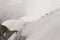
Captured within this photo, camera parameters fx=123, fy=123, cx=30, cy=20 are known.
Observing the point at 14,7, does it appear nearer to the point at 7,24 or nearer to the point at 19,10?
the point at 19,10

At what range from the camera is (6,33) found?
0.95 meters

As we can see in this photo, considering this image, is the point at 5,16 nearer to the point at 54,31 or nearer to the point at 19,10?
the point at 19,10

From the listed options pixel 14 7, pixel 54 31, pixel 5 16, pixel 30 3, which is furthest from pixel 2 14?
pixel 54 31

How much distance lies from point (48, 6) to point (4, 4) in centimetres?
48

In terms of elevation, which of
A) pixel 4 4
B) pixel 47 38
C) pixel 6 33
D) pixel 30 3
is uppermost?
pixel 4 4

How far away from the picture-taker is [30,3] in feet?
4.43

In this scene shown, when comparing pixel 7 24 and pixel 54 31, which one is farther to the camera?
pixel 7 24

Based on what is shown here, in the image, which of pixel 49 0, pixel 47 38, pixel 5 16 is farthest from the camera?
pixel 5 16

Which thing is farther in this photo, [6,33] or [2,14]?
[2,14]

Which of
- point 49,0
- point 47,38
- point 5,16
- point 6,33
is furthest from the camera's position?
point 5,16

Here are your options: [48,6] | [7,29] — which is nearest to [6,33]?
[7,29]

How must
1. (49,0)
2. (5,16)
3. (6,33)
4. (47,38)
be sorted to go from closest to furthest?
(47,38)
(6,33)
(49,0)
(5,16)

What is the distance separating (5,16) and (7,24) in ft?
1.35

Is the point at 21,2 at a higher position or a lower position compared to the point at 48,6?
higher
